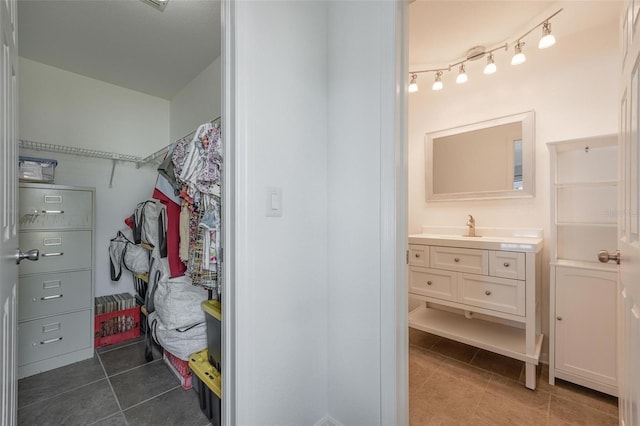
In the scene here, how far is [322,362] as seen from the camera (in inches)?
50.5

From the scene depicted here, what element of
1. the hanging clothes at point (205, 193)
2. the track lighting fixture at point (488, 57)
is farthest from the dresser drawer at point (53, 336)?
the track lighting fixture at point (488, 57)

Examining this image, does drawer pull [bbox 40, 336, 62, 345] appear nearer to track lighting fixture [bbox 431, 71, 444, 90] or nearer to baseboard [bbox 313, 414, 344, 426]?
baseboard [bbox 313, 414, 344, 426]

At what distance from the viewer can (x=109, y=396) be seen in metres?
1.62

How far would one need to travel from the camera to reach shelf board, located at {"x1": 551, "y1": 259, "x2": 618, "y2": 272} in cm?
155

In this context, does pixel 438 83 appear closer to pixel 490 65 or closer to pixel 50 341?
pixel 490 65

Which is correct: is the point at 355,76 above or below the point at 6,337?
above

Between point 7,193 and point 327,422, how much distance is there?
5.00 ft

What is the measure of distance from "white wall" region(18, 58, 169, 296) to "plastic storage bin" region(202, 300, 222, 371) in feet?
5.56

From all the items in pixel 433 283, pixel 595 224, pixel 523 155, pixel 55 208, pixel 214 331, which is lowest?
pixel 214 331

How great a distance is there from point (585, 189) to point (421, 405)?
1.76 m

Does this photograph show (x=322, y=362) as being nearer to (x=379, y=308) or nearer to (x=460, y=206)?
(x=379, y=308)

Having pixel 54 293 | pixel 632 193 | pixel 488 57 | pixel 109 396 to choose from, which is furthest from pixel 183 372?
pixel 488 57

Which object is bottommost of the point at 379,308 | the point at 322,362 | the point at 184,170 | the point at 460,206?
the point at 322,362

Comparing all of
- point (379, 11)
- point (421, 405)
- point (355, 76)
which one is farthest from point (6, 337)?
point (421, 405)
